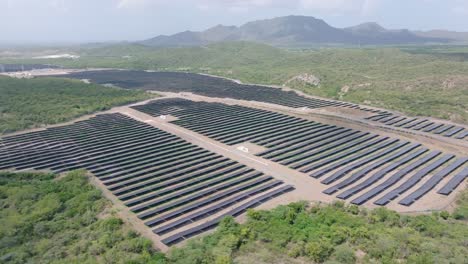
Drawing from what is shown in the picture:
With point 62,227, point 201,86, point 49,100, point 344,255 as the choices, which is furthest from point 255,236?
point 201,86

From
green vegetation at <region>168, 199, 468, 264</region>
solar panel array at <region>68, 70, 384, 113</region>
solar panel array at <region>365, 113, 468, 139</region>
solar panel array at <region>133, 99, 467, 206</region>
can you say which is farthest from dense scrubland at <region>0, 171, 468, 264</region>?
solar panel array at <region>68, 70, 384, 113</region>

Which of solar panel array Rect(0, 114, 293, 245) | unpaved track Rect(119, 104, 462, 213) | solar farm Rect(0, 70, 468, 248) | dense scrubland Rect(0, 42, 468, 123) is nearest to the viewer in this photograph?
solar panel array Rect(0, 114, 293, 245)

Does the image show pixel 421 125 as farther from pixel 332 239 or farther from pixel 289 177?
pixel 332 239

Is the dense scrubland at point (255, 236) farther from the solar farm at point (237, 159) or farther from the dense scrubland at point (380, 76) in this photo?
the dense scrubland at point (380, 76)

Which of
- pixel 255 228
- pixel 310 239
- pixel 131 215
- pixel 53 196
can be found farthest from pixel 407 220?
pixel 53 196

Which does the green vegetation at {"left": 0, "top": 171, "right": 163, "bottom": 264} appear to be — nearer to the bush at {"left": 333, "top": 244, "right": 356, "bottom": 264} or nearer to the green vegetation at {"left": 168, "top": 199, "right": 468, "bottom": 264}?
the green vegetation at {"left": 168, "top": 199, "right": 468, "bottom": 264}

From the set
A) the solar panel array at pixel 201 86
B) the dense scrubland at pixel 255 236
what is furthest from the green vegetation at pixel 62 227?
the solar panel array at pixel 201 86

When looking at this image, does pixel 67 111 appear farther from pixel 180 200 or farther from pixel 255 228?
pixel 255 228
